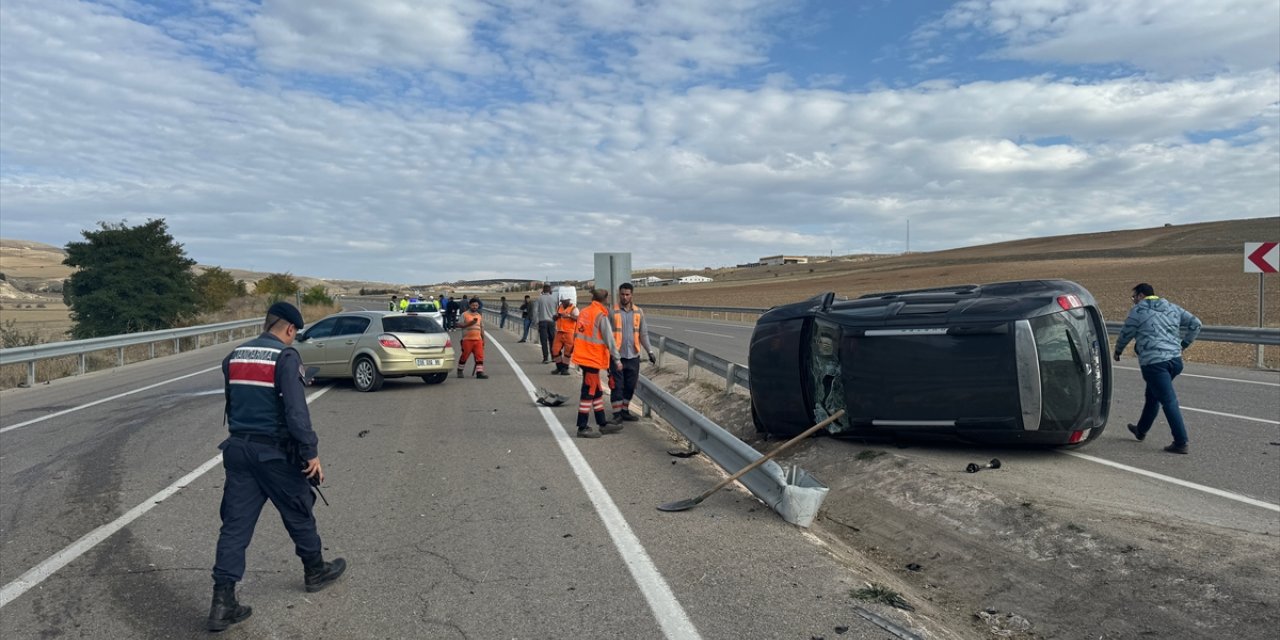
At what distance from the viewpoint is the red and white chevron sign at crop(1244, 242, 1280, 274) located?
61.6 ft

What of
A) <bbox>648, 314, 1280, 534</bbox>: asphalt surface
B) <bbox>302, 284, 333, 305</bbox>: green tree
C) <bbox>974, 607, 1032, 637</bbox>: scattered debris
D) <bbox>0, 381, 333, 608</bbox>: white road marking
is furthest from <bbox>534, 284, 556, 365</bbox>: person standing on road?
<bbox>302, 284, 333, 305</bbox>: green tree

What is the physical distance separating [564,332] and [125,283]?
2762cm

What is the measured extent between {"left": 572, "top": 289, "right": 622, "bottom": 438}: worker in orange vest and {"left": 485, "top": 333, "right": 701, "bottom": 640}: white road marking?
102cm

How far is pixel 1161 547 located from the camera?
18.6 feet

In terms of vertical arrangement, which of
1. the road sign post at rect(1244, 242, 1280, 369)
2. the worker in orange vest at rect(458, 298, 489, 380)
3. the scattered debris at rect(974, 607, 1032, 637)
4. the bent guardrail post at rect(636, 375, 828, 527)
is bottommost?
the scattered debris at rect(974, 607, 1032, 637)

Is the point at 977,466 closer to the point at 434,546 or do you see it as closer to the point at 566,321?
the point at 434,546

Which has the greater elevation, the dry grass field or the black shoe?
the dry grass field

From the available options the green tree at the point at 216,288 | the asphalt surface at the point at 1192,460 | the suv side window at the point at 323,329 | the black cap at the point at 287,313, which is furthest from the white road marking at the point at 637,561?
the green tree at the point at 216,288

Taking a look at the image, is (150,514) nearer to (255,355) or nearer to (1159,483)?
(255,355)

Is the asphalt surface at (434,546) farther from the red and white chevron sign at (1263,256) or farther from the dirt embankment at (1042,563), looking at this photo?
the red and white chevron sign at (1263,256)

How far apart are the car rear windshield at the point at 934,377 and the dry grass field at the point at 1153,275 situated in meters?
13.7

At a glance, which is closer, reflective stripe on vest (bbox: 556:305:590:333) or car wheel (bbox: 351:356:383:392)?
car wheel (bbox: 351:356:383:392)

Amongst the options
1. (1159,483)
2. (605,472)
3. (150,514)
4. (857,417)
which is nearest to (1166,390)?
(1159,483)

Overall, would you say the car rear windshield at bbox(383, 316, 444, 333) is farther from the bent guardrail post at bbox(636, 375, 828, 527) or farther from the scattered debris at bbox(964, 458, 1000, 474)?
the scattered debris at bbox(964, 458, 1000, 474)
